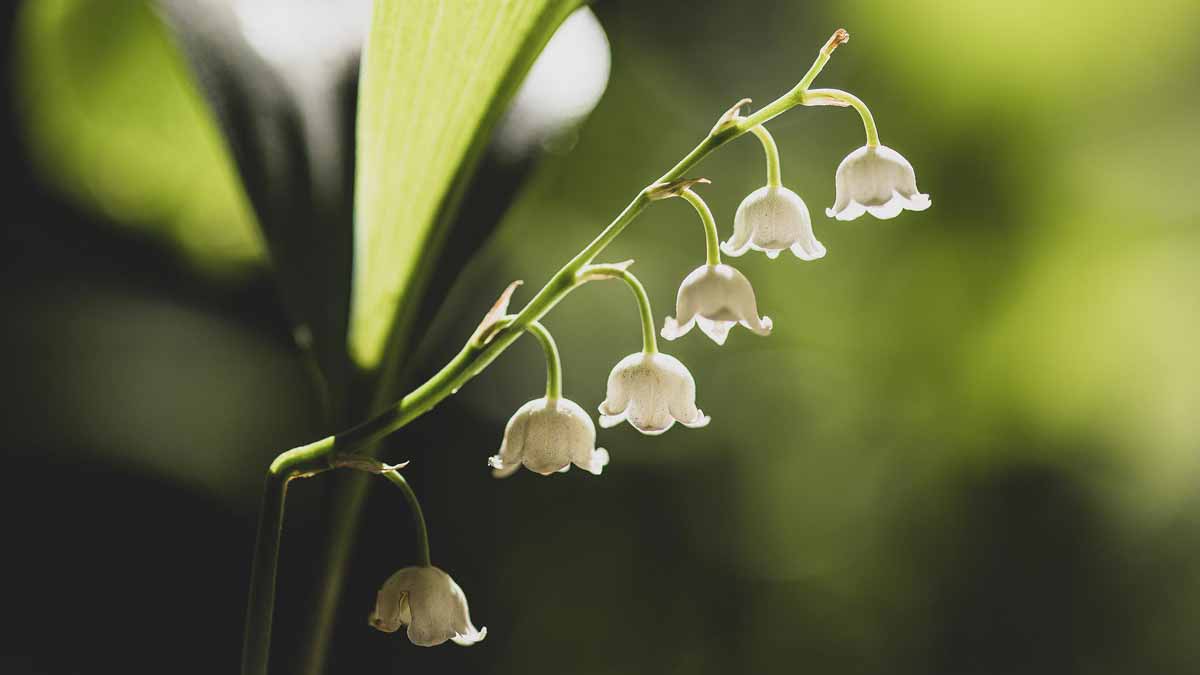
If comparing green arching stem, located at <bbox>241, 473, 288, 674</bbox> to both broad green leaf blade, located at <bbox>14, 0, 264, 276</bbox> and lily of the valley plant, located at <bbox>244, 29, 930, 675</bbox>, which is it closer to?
lily of the valley plant, located at <bbox>244, 29, 930, 675</bbox>

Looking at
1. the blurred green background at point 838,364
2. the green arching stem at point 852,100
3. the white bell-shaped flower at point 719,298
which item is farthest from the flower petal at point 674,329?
the blurred green background at point 838,364

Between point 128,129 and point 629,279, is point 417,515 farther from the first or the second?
point 128,129

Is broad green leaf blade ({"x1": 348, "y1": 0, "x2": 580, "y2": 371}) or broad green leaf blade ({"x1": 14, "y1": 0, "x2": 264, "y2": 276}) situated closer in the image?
broad green leaf blade ({"x1": 348, "y1": 0, "x2": 580, "y2": 371})

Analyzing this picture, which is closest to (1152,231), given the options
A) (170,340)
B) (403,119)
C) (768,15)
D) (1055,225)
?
(1055,225)

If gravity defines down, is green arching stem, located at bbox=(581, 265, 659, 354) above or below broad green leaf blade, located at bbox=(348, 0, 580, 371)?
below

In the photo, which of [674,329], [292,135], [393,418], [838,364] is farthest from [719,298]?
[838,364]

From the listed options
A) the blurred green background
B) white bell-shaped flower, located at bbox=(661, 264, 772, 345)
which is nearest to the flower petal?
white bell-shaped flower, located at bbox=(661, 264, 772, 345)
